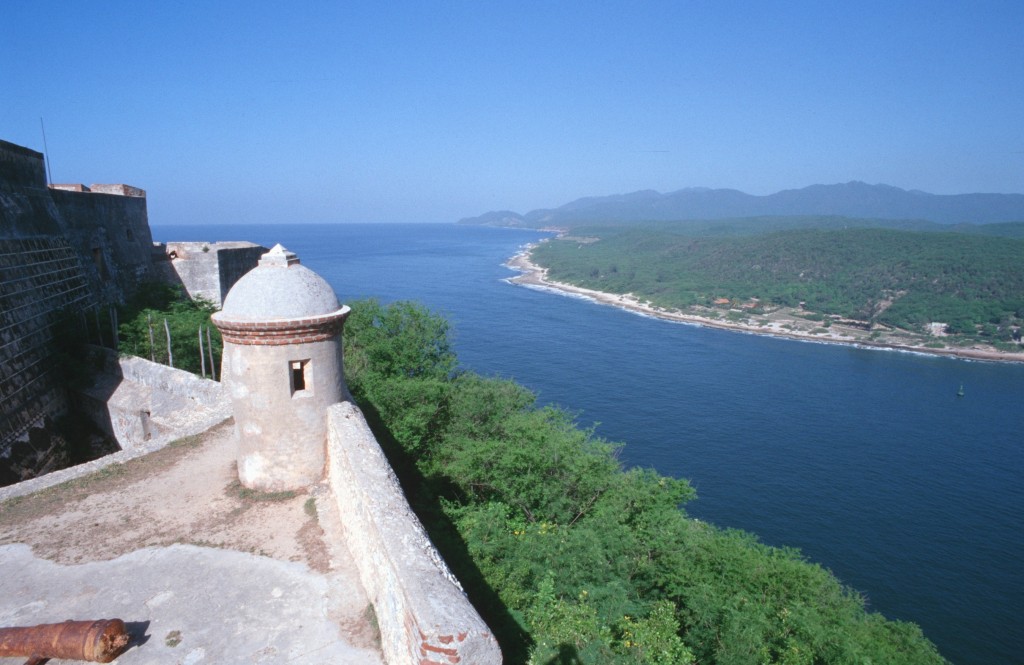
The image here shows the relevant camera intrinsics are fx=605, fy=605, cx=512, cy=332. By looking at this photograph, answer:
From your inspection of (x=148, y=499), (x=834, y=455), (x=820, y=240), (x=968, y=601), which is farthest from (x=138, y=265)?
(x=820, y=240)

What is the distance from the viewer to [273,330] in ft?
25.3

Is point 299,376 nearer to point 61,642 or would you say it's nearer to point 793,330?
point 61,642

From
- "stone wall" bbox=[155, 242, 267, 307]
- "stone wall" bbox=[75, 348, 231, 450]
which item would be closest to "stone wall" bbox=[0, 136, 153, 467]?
"stone wall" bbox=[75, 348, 231, 450]

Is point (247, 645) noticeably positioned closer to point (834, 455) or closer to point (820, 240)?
point (834, 455)

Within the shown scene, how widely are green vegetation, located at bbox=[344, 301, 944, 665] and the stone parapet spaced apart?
2.34 meters

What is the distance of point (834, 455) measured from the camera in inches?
1405

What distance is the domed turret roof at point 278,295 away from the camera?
7.82 meters

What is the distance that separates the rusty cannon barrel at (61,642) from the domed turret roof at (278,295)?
12.1 feet

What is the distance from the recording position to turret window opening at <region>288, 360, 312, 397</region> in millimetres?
8070

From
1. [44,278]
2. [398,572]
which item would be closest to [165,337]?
[44,278]

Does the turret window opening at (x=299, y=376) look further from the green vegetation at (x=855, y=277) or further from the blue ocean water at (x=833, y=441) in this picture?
the green vegetation at (x=855, y=277)

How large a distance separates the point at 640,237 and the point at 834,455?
144328 millimetres

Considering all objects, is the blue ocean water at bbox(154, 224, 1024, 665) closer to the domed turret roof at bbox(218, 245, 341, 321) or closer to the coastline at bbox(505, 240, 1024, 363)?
the coastline at bbox(505, 240, 1024, 363)

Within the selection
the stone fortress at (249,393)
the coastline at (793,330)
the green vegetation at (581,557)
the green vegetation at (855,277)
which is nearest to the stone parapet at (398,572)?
the stone fortress at (249,393)
